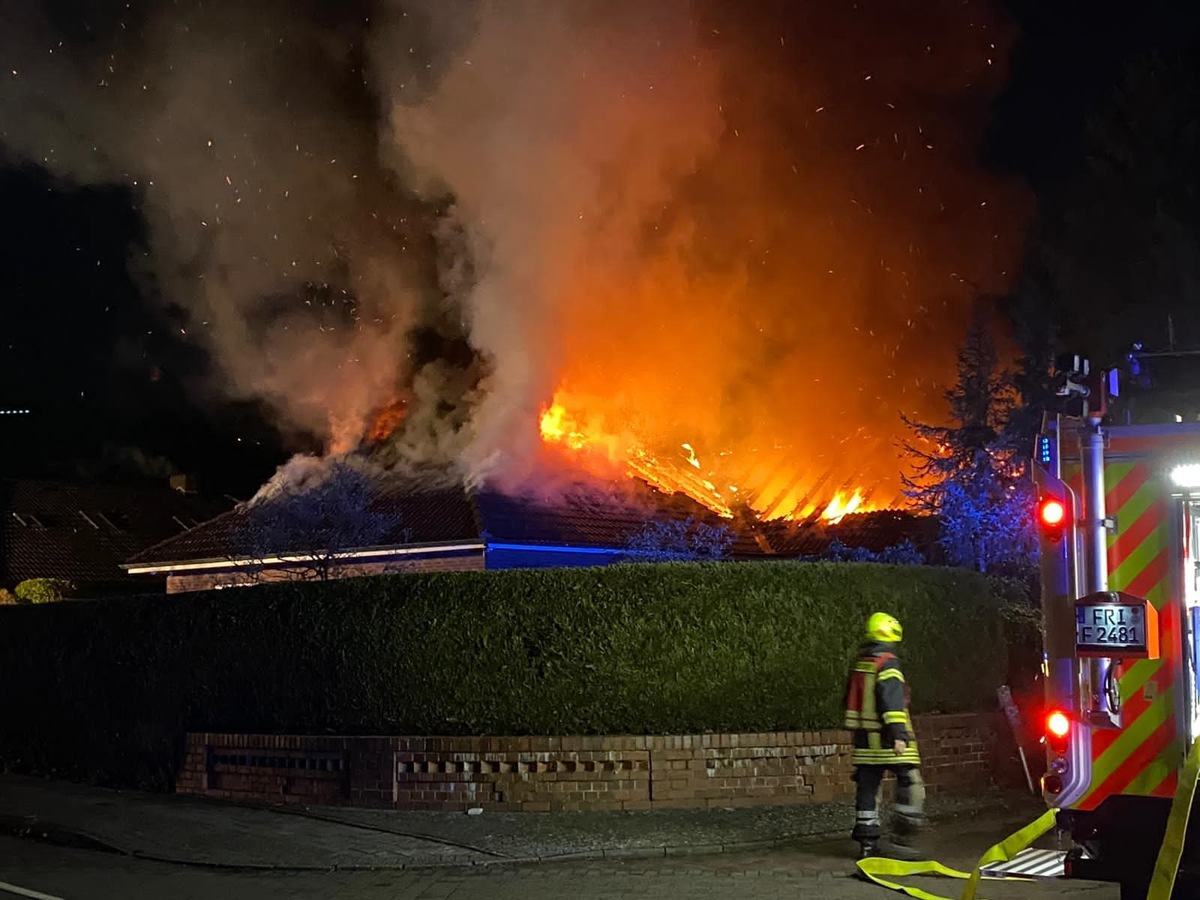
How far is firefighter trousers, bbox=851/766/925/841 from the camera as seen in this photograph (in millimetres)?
8742

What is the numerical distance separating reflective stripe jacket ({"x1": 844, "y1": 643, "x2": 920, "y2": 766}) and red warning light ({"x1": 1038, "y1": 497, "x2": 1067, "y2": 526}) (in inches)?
117

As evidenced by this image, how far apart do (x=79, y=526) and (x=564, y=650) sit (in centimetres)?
3147

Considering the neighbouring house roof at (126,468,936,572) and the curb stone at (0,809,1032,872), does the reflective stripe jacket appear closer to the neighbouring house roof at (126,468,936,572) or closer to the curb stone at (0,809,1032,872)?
the curb stone at (0,809,1032,872)

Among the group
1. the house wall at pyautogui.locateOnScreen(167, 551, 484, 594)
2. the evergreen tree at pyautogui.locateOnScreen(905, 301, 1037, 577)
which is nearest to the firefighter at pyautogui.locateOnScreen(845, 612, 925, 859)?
the evergreen tree at pyautogui.locateOnScreen(905, 301, 1037, 577)

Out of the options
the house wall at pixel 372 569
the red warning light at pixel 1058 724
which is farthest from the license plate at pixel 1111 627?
the house wall at pixel 372 569

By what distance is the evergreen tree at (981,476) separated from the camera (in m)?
20.2

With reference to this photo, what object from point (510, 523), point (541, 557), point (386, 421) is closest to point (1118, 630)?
point (541, 557)

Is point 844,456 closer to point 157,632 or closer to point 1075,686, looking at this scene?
point 157,632

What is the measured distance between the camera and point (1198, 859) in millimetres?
5410

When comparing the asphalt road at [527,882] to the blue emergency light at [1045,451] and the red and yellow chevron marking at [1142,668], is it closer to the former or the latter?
the red and yellow chevron marking at [1142,668]

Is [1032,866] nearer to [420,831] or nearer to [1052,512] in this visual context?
[1052,512]

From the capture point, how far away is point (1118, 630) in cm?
556

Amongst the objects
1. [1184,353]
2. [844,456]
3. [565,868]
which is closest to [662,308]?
[844,456]

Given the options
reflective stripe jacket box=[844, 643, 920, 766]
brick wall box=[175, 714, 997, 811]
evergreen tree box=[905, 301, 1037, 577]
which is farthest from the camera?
evergreen tree box=[905, 301, 1037, 577]
